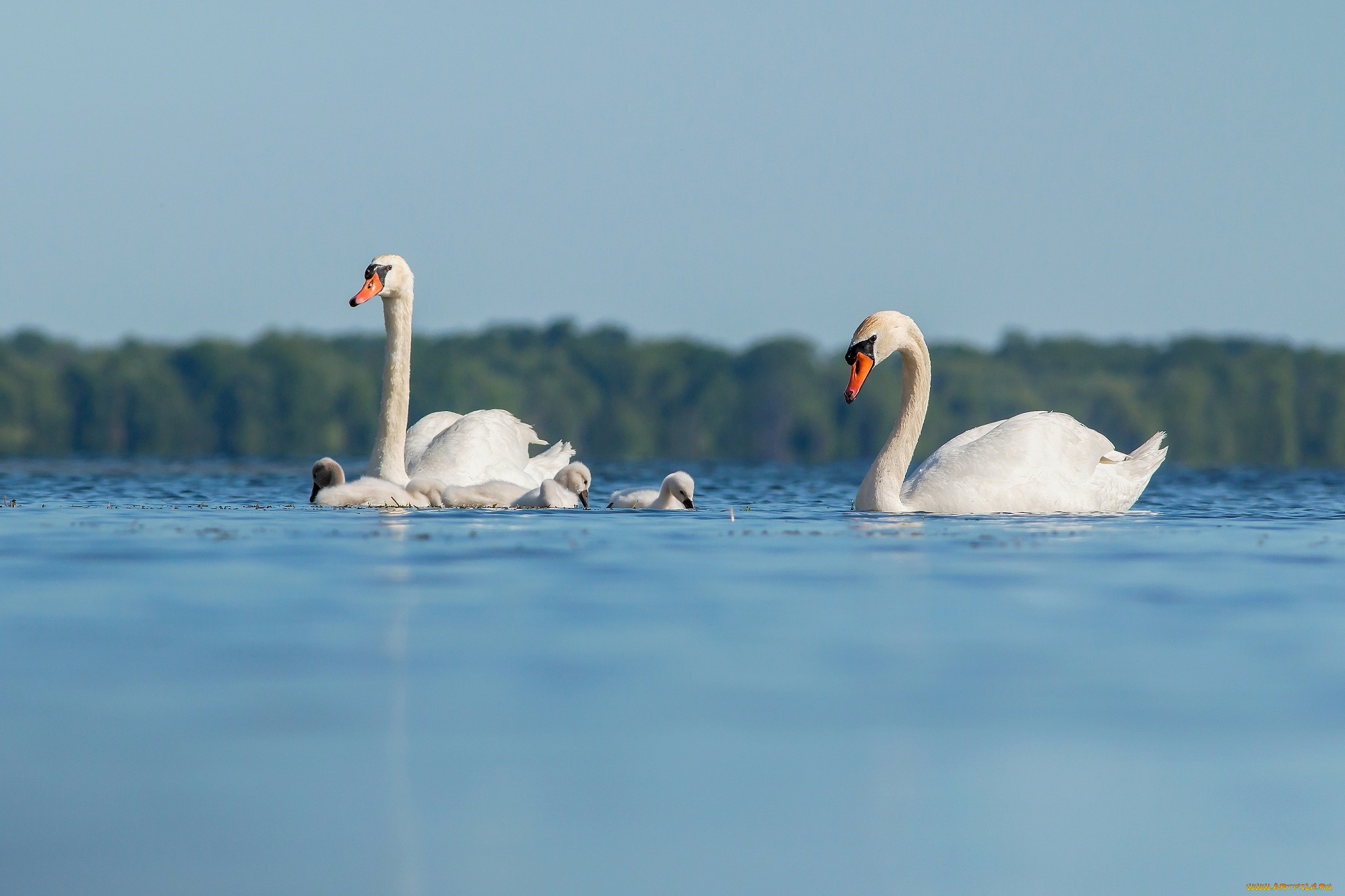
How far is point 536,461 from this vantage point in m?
18.0

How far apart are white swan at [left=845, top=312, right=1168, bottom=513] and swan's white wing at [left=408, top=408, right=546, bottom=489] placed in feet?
10.7

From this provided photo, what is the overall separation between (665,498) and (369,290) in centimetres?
330

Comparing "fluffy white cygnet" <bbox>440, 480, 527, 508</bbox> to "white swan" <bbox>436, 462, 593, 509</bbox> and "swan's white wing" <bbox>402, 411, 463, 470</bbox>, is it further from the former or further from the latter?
"swan's white wing" <bbox>402, 411, 463, 470</bbox>

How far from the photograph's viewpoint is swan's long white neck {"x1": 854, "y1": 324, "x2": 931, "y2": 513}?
14.1 m

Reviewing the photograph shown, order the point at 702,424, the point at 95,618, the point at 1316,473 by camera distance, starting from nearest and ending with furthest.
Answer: the point at 95,618 < the point at 1316,473 < the point at 702,424

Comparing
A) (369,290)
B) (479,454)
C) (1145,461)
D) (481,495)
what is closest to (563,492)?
(481,495)

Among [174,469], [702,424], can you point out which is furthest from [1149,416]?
[174,469]

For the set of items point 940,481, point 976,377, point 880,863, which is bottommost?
point 880,863

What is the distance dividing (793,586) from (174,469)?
21073mm

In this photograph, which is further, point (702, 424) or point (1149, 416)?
point (702, 424)

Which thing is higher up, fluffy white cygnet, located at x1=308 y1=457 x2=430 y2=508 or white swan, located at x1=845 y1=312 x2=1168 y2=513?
white swan, located at x1=845 y1=312 x2=1168 y2=513

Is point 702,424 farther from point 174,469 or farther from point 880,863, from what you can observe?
point 880,863

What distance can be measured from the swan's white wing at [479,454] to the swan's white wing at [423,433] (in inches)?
6.3

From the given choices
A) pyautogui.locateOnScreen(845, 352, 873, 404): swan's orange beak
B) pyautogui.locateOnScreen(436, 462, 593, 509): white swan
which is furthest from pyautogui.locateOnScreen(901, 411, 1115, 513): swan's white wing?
pyautogui.locateOnScreen(436, 462, 593, 509): white swan
